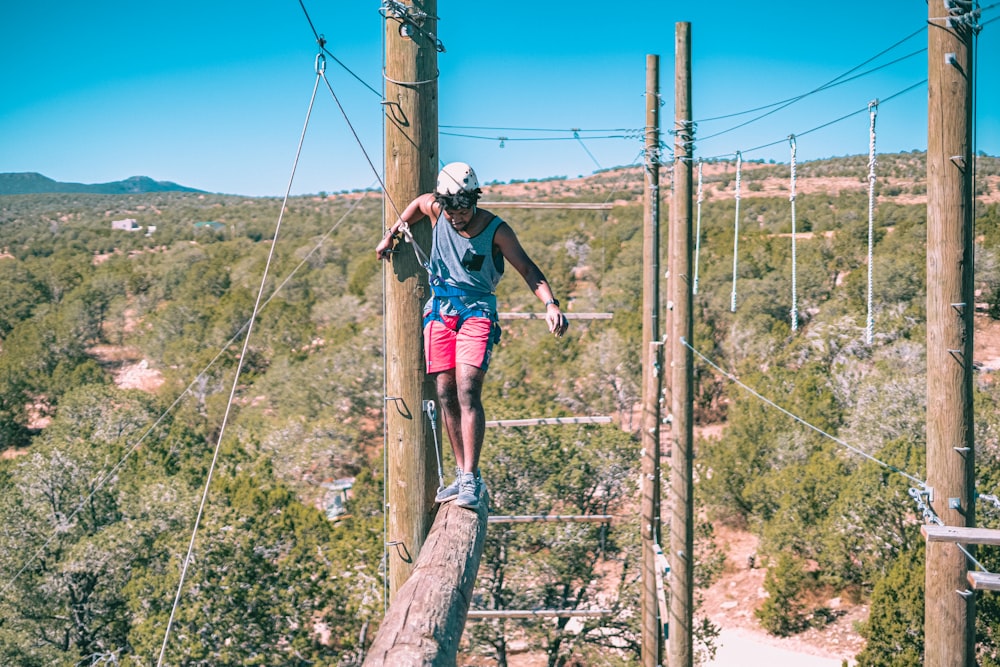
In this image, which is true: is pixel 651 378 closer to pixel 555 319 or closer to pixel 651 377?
pixel 651 377

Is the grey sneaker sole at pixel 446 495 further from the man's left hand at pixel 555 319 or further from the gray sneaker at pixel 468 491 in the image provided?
the man's left hand at pixel 555 319

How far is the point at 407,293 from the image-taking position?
4.39 metres

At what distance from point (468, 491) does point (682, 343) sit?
4.85 metres

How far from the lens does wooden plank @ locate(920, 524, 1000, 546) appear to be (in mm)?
4466

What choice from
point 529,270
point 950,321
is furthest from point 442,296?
point 950,321

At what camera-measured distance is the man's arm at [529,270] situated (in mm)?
4430

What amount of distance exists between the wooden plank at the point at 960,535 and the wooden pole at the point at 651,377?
207 inches

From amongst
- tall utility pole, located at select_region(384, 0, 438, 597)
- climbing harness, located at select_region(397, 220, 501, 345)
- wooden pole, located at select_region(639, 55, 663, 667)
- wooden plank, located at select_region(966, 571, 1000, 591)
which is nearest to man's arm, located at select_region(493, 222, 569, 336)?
climbing harness, located at select_region(397, 220, 501, 345)

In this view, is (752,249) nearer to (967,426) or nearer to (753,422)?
(753,422)

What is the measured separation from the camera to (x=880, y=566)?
17125 millimetres

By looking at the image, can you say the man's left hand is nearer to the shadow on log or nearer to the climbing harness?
the climbing harness

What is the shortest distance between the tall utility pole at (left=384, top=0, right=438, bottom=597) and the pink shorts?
56mm

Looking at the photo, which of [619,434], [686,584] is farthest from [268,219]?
[686,584]

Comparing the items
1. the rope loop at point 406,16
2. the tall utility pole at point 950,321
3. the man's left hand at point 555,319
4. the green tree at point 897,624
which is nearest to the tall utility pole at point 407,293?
the rope loop at point 406,16
